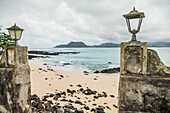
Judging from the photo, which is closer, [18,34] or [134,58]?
[134,58]

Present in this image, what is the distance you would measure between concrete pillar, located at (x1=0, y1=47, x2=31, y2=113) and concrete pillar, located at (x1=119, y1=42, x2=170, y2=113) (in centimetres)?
273

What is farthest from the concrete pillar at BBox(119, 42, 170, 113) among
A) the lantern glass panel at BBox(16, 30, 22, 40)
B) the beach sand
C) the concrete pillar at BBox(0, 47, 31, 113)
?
the beach sand

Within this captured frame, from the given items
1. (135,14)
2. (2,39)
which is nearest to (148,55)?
(135,14)

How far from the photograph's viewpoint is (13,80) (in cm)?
341

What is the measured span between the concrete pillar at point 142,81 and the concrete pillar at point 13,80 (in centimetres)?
273

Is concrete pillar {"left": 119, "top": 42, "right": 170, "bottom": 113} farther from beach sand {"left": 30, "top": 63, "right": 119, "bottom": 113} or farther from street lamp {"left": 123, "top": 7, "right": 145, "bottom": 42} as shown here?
beach sand {"left": 30, "top": 63, "right": 119, "bottom": 113}

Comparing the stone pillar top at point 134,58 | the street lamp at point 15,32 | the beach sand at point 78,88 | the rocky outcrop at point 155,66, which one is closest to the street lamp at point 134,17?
the stone pillar top at point 134,58

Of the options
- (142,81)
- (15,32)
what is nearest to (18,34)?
(15,32)

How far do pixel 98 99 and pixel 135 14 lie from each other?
5835 millimetres

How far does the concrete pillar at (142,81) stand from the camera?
2890 millimetres

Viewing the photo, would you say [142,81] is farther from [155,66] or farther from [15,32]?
[15,32]

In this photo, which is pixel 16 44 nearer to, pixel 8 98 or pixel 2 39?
pixel 8 98

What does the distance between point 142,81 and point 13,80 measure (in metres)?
3.34

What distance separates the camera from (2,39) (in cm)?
1052
